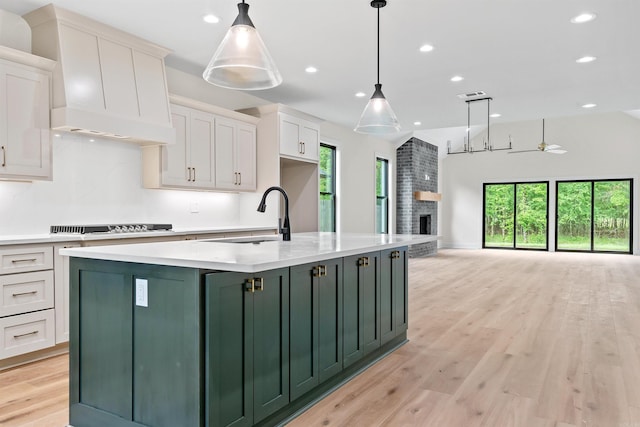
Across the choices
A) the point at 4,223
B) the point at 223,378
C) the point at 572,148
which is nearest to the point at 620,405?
the point at 223,378

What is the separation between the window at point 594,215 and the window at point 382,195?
203 inches

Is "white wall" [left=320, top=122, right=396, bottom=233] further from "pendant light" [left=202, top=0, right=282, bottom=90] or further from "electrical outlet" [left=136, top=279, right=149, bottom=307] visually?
"electrical outlet" [left=136, top=279, right=149, bottom=307]

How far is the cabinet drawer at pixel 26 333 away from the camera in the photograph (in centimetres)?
303

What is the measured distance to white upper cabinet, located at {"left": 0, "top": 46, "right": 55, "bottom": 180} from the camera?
3145 mm

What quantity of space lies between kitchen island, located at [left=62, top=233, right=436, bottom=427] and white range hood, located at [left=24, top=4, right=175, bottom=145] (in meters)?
1.75

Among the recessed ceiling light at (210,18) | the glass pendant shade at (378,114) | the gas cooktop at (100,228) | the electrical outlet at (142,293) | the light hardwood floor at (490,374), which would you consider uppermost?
the recessed ceiling light at (210,18)

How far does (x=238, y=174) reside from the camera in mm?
5309

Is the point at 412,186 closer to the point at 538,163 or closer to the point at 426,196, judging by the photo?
the point at 426,196

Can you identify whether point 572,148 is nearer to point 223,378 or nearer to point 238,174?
point 238,174

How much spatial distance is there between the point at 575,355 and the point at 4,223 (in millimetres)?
4551

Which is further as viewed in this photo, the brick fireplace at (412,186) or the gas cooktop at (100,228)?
the brick fireplace at (412,186)

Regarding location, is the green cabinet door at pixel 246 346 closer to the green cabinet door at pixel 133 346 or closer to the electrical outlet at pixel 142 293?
the green cabinet door at pixel 133 346

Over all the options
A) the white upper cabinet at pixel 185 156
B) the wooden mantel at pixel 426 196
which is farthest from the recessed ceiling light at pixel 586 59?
the wooden mantel at pixel 426 196

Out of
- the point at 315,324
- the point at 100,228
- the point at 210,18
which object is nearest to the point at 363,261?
the point at 315,324
